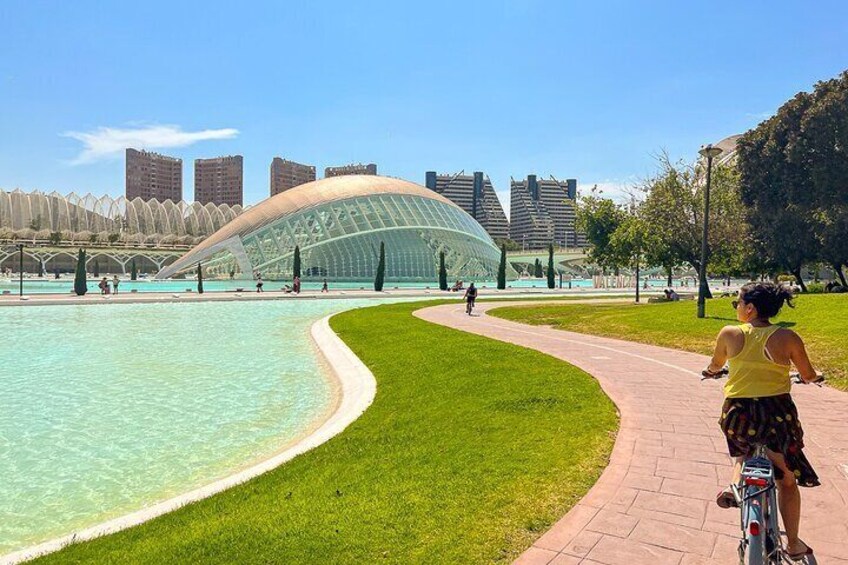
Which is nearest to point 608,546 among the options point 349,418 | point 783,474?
point 783,474

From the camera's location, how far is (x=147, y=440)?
8555mm

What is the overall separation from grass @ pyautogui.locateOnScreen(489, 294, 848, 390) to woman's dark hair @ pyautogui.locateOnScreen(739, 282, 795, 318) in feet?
25.1

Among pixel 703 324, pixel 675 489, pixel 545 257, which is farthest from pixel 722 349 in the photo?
pixel 545 257

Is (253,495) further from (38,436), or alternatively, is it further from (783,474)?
(38,436)

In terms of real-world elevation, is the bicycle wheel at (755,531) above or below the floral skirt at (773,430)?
below

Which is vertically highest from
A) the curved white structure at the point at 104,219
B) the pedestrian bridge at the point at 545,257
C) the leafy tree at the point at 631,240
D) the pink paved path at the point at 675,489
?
the curved white structure at the point at 104,219

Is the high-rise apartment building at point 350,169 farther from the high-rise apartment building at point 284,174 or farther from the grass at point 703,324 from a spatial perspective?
the grass at point 703,324

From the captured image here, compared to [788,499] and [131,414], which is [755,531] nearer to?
[788,499]

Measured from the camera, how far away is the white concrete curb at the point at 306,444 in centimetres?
478

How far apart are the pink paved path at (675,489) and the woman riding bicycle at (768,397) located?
1.96 feet

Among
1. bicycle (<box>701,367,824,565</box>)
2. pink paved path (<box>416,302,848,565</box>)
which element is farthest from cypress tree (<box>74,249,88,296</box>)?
bicycle (<box>701,367,824,565</box>)

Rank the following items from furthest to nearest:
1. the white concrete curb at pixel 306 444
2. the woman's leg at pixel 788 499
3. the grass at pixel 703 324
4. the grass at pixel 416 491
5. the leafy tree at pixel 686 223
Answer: the leafy tree at pixel 686 223 < the grass at pixel 703 324 < the white concrete curb at pixel 306 444 < the grass at pixel 416 491 < the woman's leg at pixel 788 499

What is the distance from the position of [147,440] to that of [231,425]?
1251 millimetres

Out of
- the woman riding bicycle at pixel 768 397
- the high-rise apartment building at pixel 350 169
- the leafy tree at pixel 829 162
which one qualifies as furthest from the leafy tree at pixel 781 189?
the high-rise apartment building at pixel 350 169
